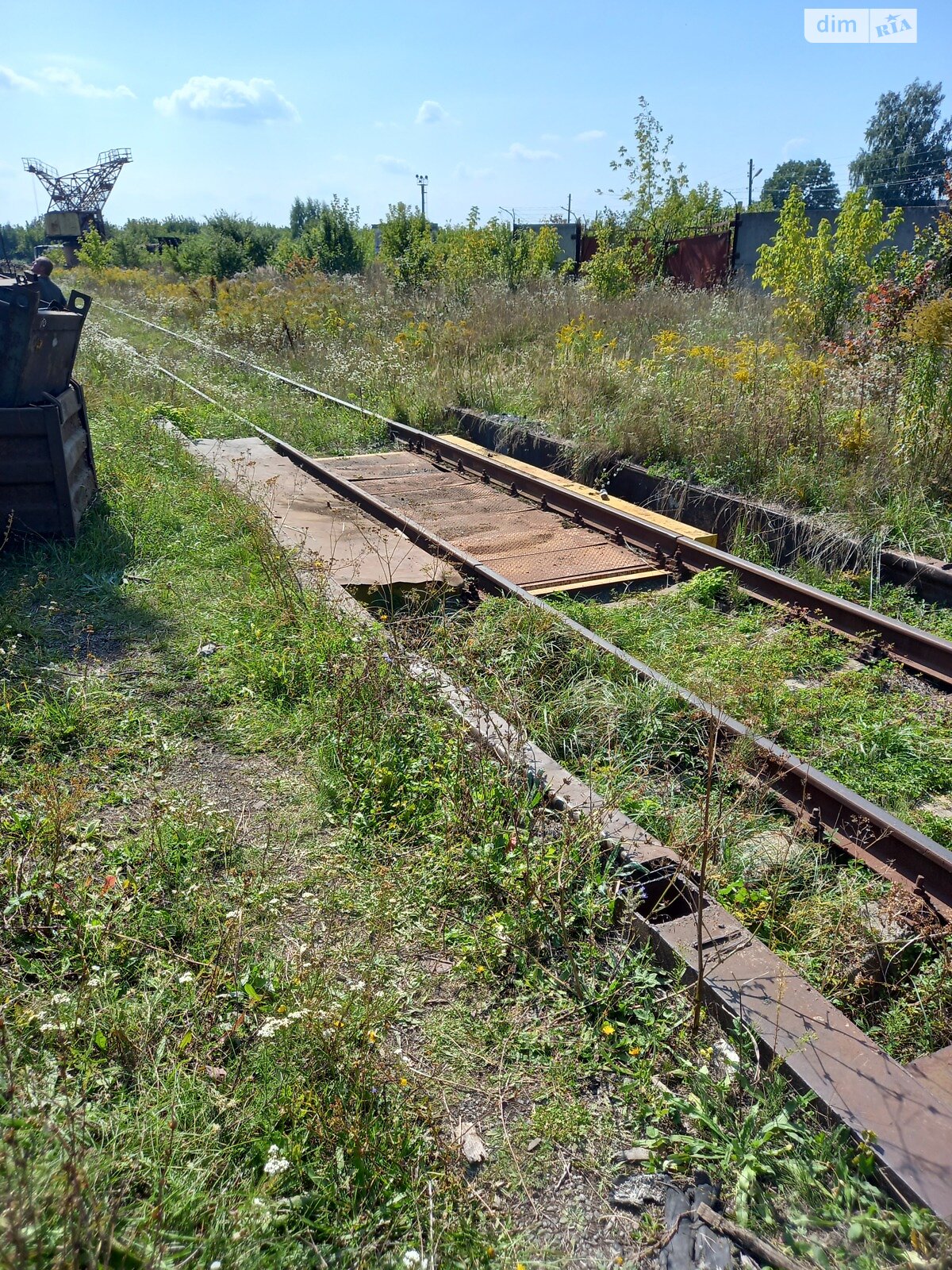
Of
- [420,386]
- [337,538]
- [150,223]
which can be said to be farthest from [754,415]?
[150,223]

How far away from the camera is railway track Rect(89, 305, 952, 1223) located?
2232 mm

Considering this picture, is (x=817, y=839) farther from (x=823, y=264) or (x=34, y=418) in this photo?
(x=823, y=264)

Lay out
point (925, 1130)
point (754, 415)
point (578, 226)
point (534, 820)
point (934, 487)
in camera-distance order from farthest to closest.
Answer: point (578, 226) < point (754, 415) < point (934, 487) < point (534, 820) < point (925, 1130)

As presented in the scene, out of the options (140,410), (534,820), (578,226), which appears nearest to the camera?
(534,820)

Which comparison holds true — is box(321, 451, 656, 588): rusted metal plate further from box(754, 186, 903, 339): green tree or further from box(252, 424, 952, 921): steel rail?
box(754, 186, 903, 339): green tree

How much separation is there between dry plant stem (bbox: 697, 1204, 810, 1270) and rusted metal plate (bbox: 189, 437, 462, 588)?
433 centimetres

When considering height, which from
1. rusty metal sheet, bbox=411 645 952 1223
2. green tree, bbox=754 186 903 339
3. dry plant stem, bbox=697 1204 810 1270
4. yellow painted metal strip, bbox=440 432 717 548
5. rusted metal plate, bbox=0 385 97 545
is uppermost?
green tree, bbox=754 186 903 339

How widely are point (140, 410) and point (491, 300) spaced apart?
7829 mm

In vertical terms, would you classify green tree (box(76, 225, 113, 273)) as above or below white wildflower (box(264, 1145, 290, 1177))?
above

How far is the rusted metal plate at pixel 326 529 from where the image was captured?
6223 millimetres

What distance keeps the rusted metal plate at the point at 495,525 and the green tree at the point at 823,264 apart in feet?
19.2

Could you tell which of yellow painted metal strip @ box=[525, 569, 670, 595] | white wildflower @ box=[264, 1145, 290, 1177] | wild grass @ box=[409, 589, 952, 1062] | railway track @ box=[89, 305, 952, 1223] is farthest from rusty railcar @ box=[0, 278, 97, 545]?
white wildflower @ box=[264, 1145, 290, 1177]

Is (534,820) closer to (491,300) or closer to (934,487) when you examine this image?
(934,487)

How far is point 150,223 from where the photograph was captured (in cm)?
7806
